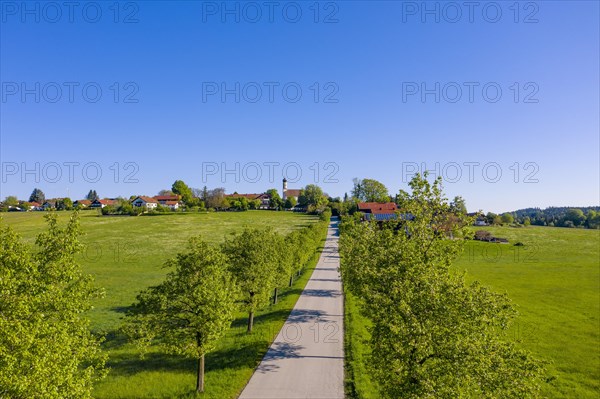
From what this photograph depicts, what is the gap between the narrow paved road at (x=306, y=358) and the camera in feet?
63.3

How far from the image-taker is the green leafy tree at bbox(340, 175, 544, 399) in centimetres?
1127

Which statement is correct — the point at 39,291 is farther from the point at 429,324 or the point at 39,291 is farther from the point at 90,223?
the point at 90,223

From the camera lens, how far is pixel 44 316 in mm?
12680

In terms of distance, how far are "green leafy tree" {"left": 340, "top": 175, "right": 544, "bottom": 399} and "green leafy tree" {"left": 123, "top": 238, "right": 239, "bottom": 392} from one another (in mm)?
9424

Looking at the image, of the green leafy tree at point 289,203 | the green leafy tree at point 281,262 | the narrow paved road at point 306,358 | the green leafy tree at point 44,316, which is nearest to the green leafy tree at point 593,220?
the green leafy tree at point 289,203

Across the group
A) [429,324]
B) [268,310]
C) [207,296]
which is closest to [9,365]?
[207,296]

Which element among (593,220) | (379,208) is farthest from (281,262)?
(593,220)

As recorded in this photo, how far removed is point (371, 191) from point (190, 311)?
137195mm

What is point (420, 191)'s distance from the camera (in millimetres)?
15305

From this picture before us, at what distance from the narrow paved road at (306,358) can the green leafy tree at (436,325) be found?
24.7 ft

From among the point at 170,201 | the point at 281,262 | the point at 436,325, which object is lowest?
the point at 281,262

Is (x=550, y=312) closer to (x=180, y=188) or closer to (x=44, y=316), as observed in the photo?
(x=44, y=316)

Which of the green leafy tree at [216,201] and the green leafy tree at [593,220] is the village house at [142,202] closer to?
the green leafy tree at [216,201]

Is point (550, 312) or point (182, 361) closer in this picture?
point (182, 361)
